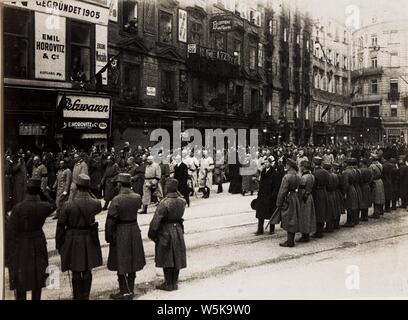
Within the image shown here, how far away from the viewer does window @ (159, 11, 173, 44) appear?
321 inches

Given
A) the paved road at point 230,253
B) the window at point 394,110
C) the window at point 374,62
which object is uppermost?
the window at point 374,62

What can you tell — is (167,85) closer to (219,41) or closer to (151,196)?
(219,41)

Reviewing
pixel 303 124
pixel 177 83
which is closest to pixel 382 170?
pixel 303 124

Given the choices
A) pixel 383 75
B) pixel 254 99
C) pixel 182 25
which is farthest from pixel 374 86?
pixel 182 25

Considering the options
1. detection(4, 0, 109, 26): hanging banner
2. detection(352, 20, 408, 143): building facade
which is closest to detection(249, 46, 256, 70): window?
detection(352, 20, 408, 143): building facade

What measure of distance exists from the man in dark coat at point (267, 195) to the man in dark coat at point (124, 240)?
4.05 meters

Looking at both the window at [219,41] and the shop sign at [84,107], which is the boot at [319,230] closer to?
the window at [219,41]

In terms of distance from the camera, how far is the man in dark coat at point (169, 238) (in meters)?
6.08

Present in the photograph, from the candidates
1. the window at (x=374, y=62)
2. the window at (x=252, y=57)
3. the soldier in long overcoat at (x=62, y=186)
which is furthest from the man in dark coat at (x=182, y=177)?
the window at (x=374, y=62)

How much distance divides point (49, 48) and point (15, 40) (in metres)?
0.67

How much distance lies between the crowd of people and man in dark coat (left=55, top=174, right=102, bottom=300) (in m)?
0.01

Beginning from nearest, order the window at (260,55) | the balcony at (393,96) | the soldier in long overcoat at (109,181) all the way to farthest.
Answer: the balcony at (393,96) → the window at (260,55) → the soldier in long overcoat at (109,181)

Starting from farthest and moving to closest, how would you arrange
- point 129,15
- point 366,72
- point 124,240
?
point 366,72
point 129,15
point 124,240

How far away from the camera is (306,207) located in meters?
8.80
